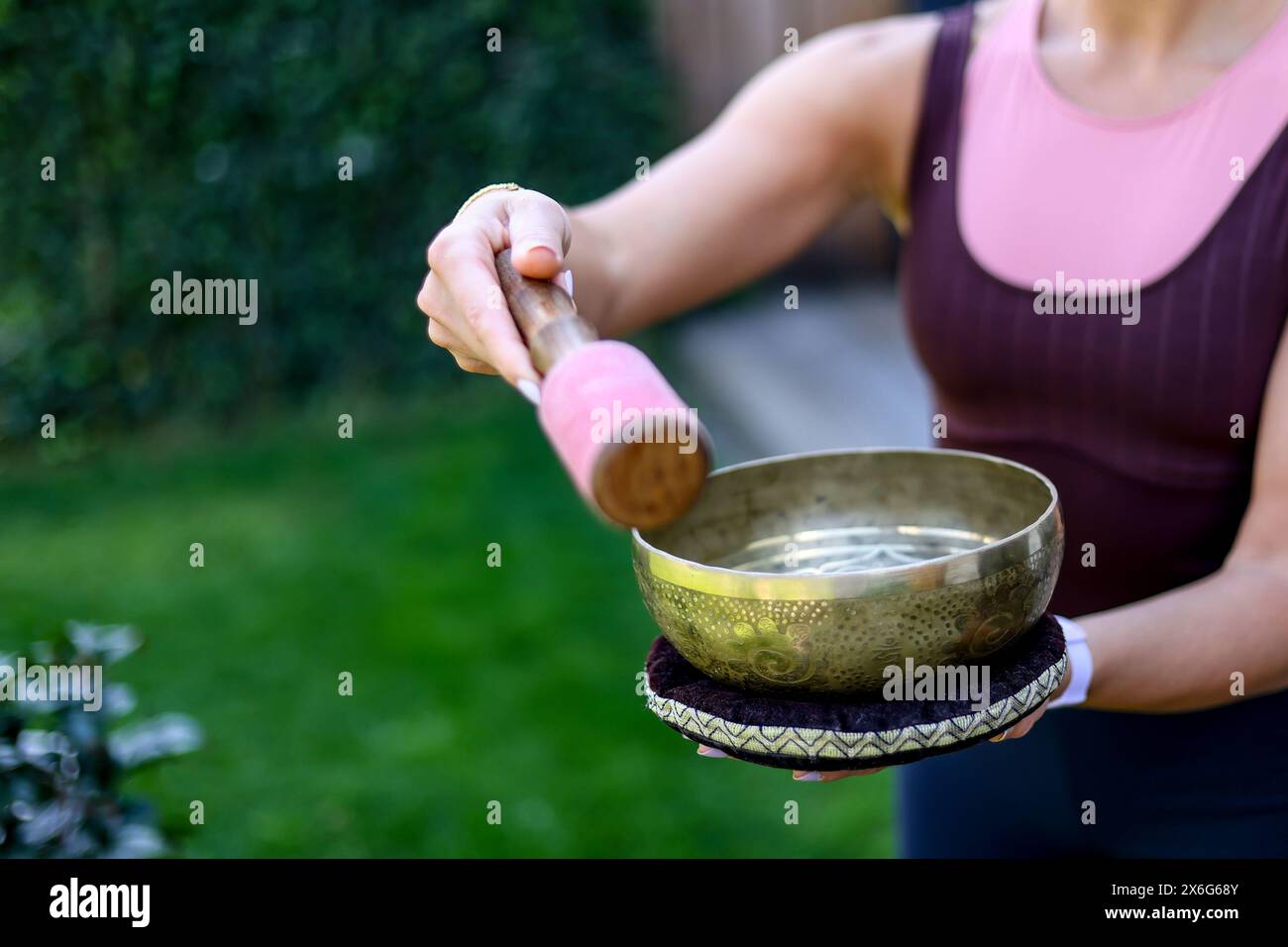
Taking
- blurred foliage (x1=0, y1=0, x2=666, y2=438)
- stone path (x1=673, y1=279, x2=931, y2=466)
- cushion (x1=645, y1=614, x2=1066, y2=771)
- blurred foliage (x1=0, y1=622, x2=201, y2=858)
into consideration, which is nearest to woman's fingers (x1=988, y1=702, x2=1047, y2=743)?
cushion (x1=645, y1=614, x2=1066, y2=771)

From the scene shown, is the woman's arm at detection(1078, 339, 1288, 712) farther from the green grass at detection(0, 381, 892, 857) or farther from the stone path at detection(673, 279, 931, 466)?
the stone path at detection(673, 279, 931, 466)

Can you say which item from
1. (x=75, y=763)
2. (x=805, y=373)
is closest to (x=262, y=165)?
(x=805, y=373)

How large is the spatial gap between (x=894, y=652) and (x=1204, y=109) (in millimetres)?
747

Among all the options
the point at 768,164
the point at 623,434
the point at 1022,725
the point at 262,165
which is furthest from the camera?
the point at 262,165

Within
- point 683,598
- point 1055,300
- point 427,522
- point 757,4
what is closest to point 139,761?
point 683,598

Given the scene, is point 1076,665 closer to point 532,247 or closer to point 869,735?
point 869,735

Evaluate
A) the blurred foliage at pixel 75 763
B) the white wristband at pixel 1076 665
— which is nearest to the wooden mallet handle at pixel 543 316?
the white wristband at pixel 1076 665

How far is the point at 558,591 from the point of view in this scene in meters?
3.83

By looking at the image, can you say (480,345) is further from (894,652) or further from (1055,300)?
(1055,300)

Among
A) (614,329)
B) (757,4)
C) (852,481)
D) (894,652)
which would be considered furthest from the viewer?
(757,4)

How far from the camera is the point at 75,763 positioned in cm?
Result: 166

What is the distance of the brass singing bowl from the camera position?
1.06 metres

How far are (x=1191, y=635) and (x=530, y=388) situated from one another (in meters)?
0.70

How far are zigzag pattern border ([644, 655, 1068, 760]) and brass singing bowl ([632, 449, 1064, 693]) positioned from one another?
4 centimetres
